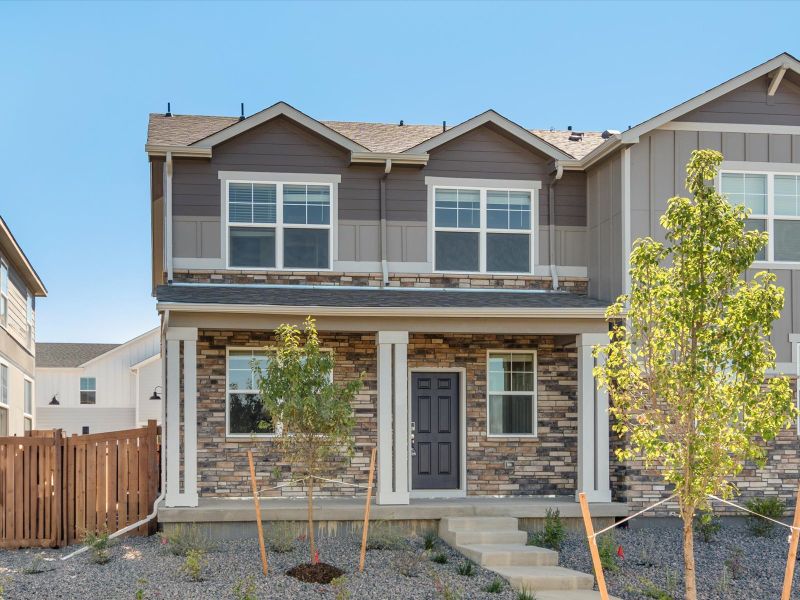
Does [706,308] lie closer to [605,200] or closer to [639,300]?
[639,300]

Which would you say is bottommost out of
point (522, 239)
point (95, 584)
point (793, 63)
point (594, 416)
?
point (95, 584)

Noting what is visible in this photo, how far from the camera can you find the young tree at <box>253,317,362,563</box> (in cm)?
1091

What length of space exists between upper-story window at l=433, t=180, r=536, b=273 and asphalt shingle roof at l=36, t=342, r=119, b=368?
3286 cm

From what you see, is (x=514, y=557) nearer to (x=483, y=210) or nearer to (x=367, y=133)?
(x=483, y=210)

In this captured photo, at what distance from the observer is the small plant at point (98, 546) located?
12.0 m

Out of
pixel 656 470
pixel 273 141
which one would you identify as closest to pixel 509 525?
pixel 656 470

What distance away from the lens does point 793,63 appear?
1505 cm

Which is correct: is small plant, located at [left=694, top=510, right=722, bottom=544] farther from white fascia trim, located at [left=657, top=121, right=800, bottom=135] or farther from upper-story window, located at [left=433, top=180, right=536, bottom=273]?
white fascia trim, located at [left=657, top=121, right=800, bottom=135]

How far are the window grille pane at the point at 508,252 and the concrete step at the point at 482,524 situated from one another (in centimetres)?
417

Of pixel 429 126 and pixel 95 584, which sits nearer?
pixel 95 584

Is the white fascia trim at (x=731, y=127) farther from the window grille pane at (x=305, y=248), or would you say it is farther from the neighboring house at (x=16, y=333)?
the neighboring house at (x=16, y=333)

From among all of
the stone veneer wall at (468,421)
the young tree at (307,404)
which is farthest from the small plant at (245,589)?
the stone veneer wall at (468,421)

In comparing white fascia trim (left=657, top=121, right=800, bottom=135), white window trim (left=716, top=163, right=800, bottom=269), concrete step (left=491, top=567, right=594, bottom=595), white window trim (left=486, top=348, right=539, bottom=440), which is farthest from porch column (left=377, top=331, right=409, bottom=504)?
white window trim (left=716, top=163, right=800, bottom=269)

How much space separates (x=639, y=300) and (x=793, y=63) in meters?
8.18
